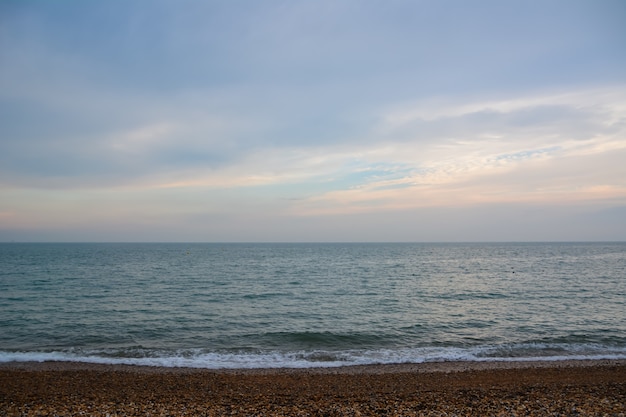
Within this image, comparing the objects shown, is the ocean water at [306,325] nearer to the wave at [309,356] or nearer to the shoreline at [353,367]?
the wave at [309,356]

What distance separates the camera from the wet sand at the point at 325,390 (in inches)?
401

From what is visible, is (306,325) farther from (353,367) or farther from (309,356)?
(353,367)

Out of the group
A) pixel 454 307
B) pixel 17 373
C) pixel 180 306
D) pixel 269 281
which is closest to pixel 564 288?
pixel 454 307

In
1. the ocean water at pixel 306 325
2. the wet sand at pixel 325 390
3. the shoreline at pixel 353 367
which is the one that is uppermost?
the wet sand at pixel 325 390

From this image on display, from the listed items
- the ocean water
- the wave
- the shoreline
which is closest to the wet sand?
the shoreline

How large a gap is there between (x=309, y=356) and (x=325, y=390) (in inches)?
219

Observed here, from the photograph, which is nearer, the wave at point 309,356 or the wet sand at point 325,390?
the wet sand at point 325,390

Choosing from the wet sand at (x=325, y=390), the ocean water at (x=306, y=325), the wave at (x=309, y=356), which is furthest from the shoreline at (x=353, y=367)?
the ocean water at (x=306, y=325)

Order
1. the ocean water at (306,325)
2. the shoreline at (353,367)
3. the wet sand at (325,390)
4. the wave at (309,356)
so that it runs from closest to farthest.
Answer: the wet sand at (325,390)
the shoreline at (353,367)
the wave at (309,356)
the ocean water at (306,325)

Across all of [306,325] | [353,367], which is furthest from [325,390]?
[306,325]

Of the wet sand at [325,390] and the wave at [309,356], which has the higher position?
the wet sand at [325,390]

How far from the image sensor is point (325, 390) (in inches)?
499

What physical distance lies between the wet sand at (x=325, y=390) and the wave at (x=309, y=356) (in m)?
0.85

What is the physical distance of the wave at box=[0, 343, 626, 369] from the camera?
55.5 ft
